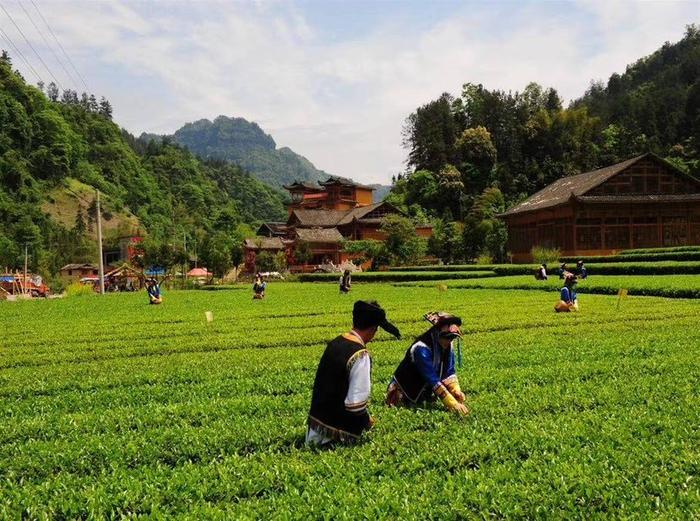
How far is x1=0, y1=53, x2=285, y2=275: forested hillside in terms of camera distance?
9488 centimetres

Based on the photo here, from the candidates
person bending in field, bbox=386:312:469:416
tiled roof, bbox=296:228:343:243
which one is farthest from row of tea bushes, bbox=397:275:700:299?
tiled roof, bbox=296:228:343:243

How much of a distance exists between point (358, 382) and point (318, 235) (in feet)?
239

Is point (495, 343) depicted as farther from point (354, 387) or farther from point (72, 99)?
point (72, 99)

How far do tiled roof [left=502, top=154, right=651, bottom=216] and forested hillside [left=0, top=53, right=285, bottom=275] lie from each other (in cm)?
3629

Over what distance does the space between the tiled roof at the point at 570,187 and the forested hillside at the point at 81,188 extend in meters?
36.3

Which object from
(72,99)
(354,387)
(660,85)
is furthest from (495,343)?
(72,99)

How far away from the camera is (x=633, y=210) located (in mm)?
50250

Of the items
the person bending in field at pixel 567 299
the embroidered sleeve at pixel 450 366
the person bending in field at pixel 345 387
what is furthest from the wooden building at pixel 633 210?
the person bending in field at pixel 345 387

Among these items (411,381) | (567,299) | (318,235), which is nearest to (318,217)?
(318,235)

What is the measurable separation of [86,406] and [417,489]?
547cm

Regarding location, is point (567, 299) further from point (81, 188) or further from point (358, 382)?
point (81, 188)

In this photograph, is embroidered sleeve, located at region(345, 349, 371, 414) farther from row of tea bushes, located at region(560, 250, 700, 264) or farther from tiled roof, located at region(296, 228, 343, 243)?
tiled roof, located at region(296, 228, 343, 243)

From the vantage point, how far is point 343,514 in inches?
178

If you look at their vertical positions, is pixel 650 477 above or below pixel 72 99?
below
